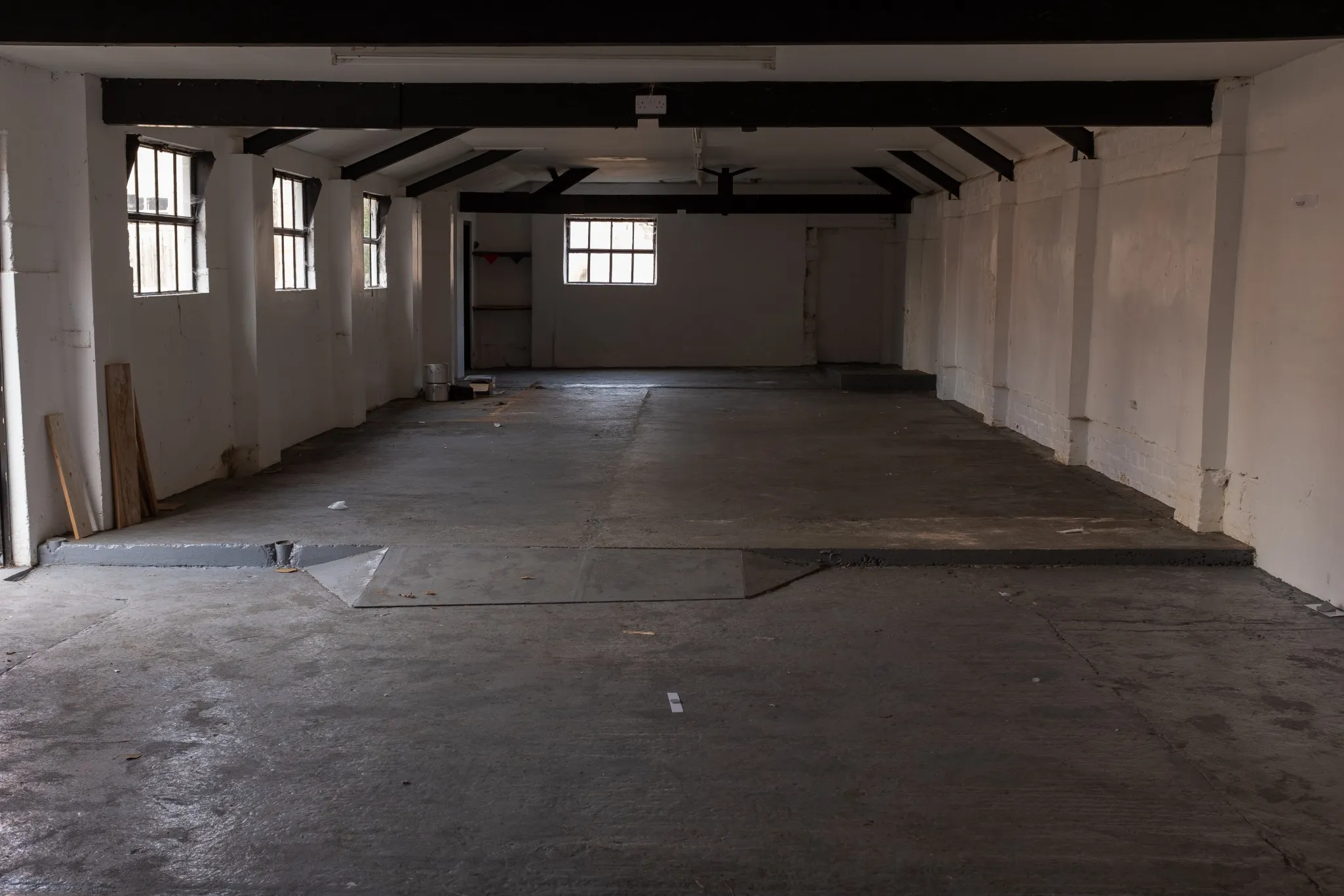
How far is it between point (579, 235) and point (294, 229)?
9.52 meters

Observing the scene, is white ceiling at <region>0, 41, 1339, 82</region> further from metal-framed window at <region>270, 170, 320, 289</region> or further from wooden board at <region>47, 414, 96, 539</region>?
metal-framed window at <region>270, 170, 320, 289</region>

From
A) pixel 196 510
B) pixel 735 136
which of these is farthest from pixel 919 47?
pixel 735 136

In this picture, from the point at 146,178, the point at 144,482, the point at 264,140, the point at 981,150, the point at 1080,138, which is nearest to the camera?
the point at 144,482

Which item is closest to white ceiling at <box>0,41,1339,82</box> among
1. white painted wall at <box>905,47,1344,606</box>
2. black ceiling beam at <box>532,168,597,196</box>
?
white painted wall at <box>905,47,1344,606</box>

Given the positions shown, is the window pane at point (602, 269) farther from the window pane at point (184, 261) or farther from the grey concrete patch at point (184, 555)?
the grey concrete patch at point (184, 555)

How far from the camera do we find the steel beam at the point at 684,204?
1769 cm

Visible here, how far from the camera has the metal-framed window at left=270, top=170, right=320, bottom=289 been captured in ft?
34.9

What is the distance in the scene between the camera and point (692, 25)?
17.9 ft

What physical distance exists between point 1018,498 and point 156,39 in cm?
612

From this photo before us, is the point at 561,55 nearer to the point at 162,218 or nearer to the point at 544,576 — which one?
the point at 544,576

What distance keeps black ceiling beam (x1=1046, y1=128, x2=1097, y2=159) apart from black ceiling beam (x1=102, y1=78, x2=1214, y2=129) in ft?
6.90

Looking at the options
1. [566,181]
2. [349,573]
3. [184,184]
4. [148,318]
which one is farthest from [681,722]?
[566,181]

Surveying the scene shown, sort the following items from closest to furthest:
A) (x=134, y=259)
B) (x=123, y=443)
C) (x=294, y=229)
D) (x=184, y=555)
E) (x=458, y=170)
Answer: (x=184, y=555), (x=123, y=443), (x=134, y=259), (x=294, y=229), (x=458, y=170)

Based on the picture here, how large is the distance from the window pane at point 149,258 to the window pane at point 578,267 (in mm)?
12143
